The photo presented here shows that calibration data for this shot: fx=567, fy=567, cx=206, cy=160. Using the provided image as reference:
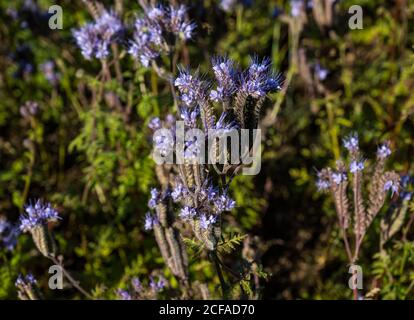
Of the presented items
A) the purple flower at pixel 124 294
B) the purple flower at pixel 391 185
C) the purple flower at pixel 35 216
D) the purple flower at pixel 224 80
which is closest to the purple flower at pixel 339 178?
the purple flower at pixel 391 185

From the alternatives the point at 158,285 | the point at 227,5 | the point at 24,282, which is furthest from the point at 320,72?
the point at 24,282

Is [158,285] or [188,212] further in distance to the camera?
[158,285]

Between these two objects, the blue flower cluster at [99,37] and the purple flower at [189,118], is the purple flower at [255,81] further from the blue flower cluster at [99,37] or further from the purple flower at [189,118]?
the blue flower cluster at [99,37]

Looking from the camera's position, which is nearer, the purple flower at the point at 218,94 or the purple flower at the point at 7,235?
the purple flower at the point at 218,94

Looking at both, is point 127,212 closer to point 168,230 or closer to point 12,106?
point 168,230

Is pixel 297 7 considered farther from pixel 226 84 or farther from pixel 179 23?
pixel 226 84
